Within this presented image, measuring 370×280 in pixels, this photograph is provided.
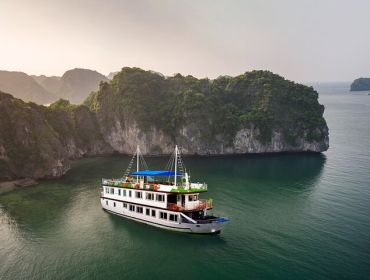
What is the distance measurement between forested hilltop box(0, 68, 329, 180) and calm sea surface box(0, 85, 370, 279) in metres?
29.6

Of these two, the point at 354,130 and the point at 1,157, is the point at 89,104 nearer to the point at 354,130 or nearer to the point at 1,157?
the point at 1,157

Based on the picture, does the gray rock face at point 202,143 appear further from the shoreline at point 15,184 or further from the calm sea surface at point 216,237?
the shoreline at point 15,184

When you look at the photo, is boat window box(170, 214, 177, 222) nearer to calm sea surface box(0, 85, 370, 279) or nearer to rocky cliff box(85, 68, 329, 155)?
calm sea surface box(0, 85, 370, 279)

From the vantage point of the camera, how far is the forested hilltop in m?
103

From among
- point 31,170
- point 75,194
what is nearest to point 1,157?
point 31,170

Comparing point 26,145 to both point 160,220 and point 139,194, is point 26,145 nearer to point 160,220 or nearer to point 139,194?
point 139,194

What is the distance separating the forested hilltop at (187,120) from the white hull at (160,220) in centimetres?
4898

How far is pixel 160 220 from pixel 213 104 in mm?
67841

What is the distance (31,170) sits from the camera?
72.3m

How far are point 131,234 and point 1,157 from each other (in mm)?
42732

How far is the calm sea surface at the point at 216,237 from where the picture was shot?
35156mm

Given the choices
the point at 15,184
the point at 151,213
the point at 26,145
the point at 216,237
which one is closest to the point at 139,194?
the point at 151,213

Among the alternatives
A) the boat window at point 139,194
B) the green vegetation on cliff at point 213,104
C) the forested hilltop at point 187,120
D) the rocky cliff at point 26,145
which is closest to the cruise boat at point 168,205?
the boat window at point 139,194

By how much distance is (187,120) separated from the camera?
10338cm
